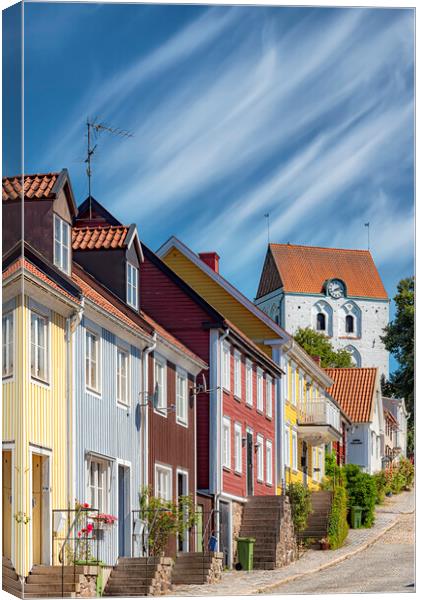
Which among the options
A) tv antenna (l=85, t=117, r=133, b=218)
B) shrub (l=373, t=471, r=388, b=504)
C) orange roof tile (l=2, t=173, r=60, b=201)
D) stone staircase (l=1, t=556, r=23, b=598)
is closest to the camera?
stone staircase (l=1, t=556, r=23, b=598)

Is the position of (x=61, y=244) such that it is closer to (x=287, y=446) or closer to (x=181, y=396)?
(x=181, y=396)

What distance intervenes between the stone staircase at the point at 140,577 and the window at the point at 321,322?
7626 mm

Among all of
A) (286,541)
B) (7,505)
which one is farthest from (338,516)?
(7,505)

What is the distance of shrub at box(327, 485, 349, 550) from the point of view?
34.9 meters

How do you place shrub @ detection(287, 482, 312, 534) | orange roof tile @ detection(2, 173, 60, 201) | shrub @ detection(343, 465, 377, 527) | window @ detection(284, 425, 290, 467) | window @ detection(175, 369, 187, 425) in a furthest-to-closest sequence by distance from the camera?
1. window @ detection(284, 425, 290, 467)
2. shrub @ detection(287, 482, 312, 534)
3. shrub @ detection(343, 465, 377, 527)
4. window @ detection(175, 369, 187, 425)
5. orange roof tile @ detection(2, 173, 60, 201)

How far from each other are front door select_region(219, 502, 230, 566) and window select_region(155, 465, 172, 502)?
3.40m

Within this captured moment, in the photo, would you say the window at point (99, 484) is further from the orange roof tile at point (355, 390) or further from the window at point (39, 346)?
the orange roof tile at point (355, 390)

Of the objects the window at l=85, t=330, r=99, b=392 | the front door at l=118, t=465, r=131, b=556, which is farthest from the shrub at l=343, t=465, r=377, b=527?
the window at l=85, t=330, r=99, b=392

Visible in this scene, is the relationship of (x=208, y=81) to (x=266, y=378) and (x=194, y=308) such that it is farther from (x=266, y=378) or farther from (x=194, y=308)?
(x=266, y=378)

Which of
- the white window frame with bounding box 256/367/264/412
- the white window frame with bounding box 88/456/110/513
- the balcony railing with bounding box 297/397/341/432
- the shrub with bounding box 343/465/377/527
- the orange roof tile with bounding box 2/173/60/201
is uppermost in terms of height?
the orange roof tile with bounding box 2/173/60/201

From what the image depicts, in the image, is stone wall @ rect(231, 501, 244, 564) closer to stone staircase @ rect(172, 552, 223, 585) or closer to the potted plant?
the potted plant

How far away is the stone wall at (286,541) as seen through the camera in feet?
110

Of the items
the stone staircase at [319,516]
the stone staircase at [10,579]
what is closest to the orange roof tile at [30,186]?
the stone staircase at [10,579]

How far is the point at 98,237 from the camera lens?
3064 centimetres
